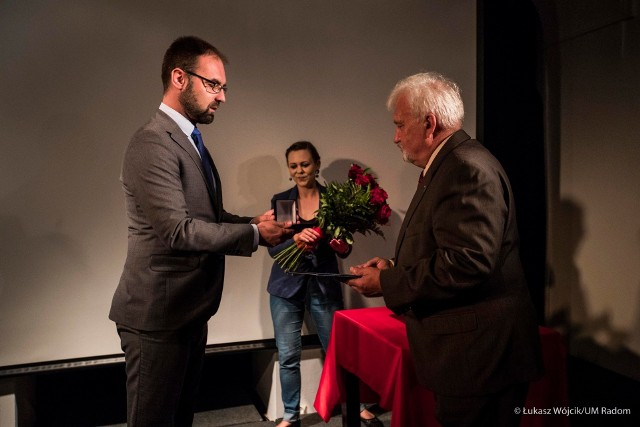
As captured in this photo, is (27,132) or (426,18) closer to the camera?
(27,132)

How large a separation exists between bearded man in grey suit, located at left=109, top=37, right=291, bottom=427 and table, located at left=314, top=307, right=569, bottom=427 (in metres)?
0.73

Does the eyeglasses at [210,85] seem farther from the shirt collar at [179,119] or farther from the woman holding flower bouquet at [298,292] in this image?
the woman holding flower bouquet at [298,292]

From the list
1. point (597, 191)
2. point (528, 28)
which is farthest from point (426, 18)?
point (597, 191)

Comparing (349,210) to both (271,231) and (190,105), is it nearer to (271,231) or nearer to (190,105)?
(271,231)

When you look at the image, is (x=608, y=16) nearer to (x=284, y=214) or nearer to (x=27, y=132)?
(x=284, y=214)

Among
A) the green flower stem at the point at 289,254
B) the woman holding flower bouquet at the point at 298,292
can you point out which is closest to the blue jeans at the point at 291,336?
the woman holding flower bouquet at the point at 298,292

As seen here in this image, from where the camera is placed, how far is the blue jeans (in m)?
3.35

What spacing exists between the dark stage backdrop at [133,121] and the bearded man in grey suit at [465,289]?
2.02m

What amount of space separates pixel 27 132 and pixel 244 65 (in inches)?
55.3

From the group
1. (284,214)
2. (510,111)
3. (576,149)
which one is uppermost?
(510,111)

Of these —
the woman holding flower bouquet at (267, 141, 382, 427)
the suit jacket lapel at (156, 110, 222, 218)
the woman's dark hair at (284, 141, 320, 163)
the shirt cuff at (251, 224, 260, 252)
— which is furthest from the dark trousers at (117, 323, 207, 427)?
the woman's dark hair at (284, 141, 320, 163)

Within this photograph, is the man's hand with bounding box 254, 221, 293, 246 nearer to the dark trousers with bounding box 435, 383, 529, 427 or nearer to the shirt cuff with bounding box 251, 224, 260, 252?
the shirt cuff with bounding box 251, 224, 260, 252

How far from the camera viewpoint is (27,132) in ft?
10.3

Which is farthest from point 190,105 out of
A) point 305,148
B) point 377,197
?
point 305,148
